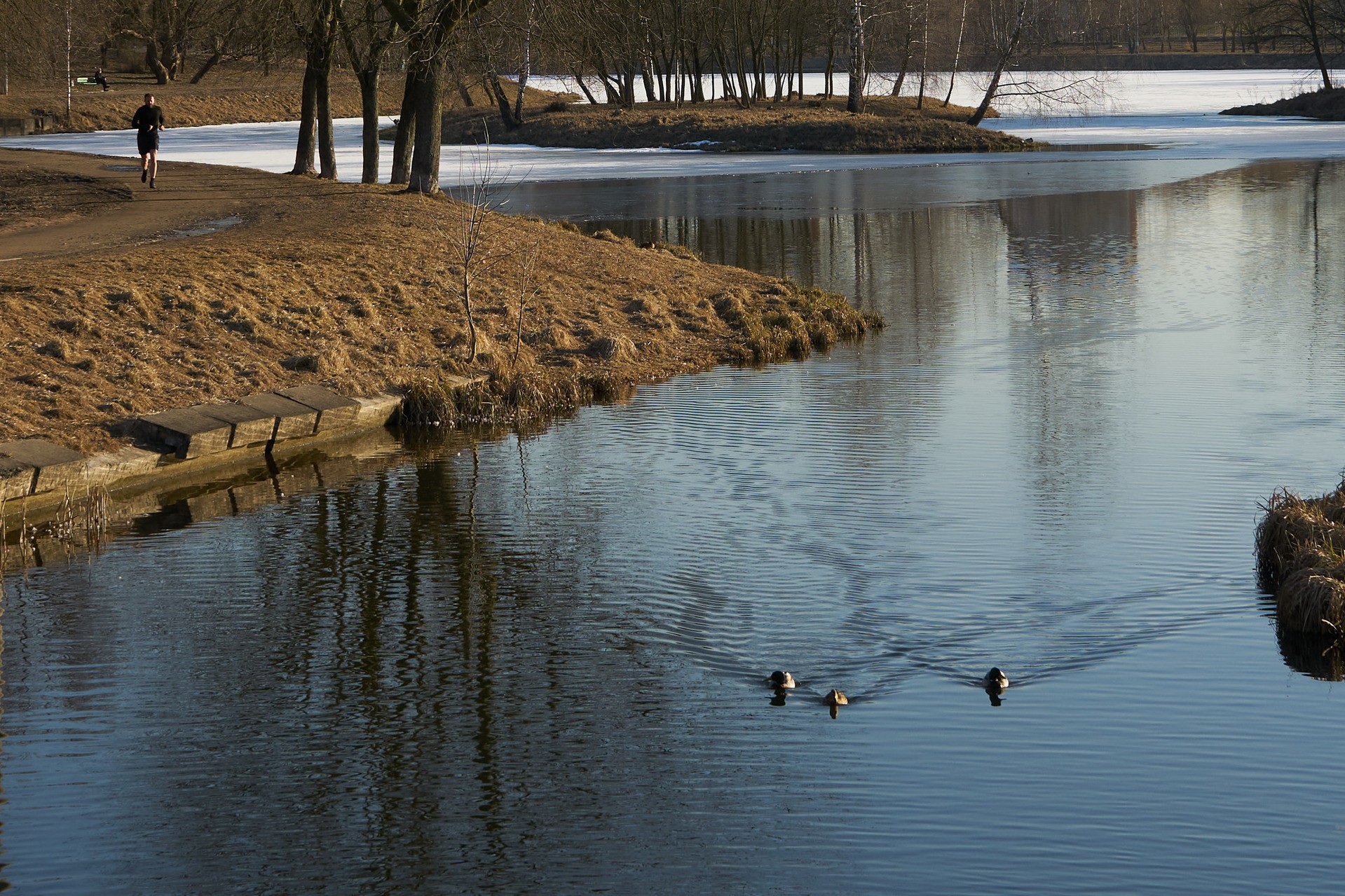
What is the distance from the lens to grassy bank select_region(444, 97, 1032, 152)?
61.0m

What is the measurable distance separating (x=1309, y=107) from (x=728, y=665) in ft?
238

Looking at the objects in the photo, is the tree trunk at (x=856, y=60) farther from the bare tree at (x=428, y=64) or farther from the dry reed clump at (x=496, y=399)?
the dry reed clump at (x=496, y=399)

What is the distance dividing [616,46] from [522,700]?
25689mm

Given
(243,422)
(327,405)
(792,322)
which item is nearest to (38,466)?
(243,422)

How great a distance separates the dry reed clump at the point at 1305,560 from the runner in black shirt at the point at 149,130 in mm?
21859

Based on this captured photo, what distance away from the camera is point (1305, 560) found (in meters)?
10.9

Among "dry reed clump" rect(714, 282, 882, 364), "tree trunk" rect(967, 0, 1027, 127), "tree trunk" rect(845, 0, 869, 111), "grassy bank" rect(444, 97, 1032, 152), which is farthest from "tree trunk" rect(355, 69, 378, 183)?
"tree trunk" rect(967, 0, 1027, 127)

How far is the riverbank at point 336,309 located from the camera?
57.2 ft

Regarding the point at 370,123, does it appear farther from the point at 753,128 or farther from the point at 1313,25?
the point at 1313,25

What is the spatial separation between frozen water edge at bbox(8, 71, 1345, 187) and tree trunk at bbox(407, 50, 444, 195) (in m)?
13.4

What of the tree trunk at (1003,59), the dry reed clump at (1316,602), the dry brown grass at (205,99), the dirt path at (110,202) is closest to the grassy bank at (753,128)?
the tree trunk at (1003,59)

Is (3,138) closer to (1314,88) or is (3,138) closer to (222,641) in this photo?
(222,641)

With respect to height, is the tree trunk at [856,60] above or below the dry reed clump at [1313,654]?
above

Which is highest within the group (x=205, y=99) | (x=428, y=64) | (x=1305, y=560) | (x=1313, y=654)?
(x=205, y=99)
